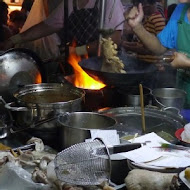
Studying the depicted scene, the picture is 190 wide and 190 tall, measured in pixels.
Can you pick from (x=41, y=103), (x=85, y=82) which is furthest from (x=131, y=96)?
(x=41, y=103)

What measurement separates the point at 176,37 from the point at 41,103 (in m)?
2.03

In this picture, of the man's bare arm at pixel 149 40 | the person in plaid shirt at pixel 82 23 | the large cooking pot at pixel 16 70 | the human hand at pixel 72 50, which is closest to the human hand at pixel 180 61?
the man's bare arm at pixel 149 40

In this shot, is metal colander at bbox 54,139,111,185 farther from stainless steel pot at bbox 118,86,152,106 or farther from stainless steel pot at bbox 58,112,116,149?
stainless steel pot at bbox 118,86,152,106

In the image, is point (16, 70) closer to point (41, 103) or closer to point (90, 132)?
point (41, 103)

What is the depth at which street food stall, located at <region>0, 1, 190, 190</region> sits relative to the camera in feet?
7.06

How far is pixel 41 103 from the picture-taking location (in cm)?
291

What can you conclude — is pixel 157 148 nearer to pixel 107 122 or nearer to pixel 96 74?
pixel 107 122

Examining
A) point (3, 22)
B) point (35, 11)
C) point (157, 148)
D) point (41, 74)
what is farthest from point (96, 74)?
point (3, 22)

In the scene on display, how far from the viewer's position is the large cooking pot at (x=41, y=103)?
2.90 metres

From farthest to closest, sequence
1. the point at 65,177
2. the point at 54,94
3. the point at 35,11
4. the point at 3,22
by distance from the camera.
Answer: the point at 3,22, the point at 35,11, the point at 54,94, the point at 65,177

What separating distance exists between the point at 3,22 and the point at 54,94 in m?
4.00

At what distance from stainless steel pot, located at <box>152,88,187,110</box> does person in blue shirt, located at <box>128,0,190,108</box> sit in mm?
198

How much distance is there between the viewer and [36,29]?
5.48 m

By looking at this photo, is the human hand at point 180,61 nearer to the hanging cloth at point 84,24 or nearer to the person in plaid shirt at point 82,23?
the person in plaid shirt at point 82,23
